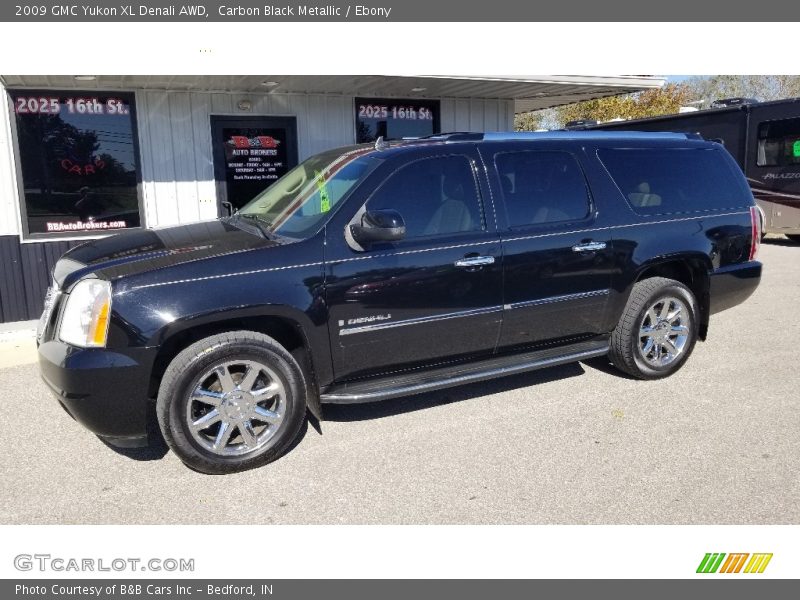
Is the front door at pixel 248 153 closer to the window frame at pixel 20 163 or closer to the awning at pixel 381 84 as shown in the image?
the awning at pixel 381 84

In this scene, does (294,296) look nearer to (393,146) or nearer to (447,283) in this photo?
(447,283)

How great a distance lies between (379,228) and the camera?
3861 mm

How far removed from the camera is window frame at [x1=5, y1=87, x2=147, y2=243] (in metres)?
7.53

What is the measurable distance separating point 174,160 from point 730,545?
24.5 ft

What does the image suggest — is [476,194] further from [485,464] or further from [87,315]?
[87,315]

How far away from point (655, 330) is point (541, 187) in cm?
158

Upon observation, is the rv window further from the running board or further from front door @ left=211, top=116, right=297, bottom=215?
the running board

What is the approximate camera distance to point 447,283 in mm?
4234

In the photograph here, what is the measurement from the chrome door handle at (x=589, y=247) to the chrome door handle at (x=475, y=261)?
2.42 feet

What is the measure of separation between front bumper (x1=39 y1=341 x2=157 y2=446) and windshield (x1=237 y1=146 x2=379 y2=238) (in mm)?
1209

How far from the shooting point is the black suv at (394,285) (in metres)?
3.62

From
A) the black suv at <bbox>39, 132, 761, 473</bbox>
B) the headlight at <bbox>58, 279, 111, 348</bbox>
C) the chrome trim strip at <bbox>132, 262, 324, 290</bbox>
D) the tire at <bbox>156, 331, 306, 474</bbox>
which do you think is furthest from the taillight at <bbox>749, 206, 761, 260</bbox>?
the headlight at <bbox>58, 279, 111, 348</bbox>

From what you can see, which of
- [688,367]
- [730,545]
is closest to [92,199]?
[688,367]

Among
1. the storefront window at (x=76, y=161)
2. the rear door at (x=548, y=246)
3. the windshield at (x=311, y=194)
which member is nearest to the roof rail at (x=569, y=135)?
the rear door at (x=548, y=246)
